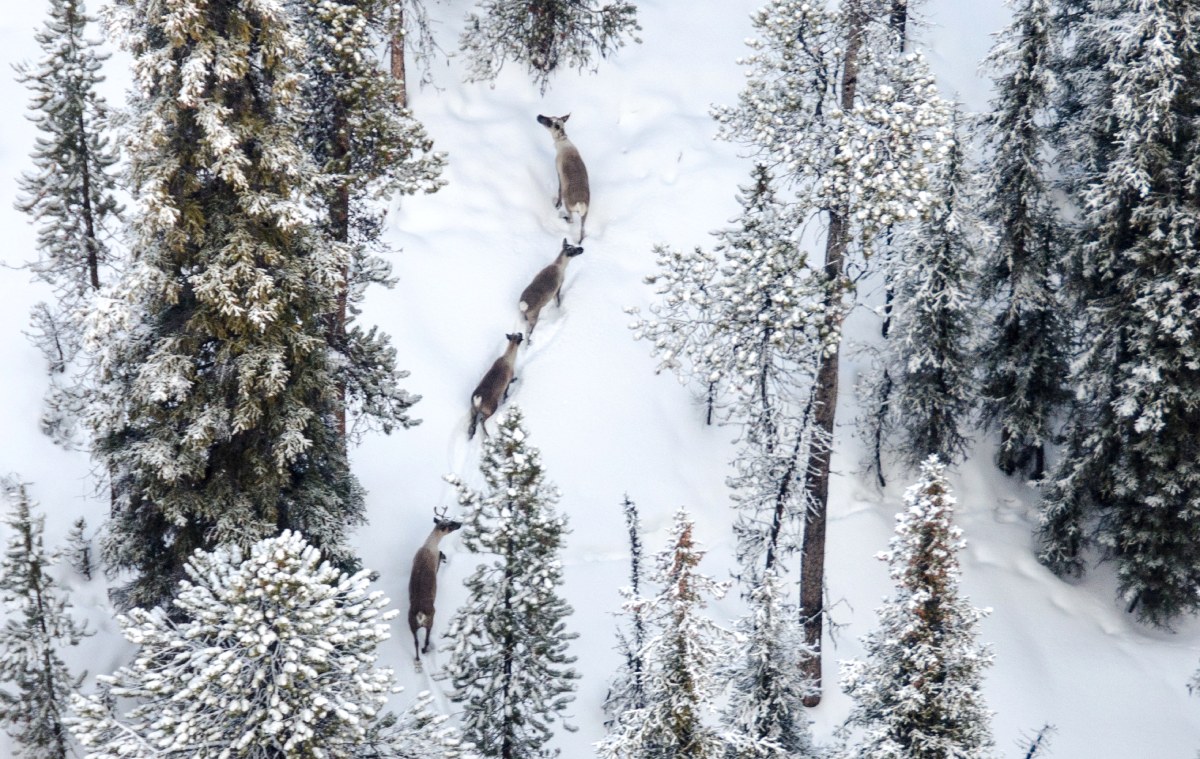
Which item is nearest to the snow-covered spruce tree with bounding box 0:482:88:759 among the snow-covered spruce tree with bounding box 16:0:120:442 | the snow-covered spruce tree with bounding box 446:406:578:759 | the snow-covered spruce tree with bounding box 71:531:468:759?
the snow-covered spruce tree with bounding box 16:0:120:442

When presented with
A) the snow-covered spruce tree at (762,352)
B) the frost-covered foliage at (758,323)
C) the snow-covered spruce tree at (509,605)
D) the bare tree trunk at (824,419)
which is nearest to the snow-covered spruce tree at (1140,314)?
the bare tree trunk at (824,419)

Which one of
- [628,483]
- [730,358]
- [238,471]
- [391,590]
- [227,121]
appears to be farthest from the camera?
[628,483]

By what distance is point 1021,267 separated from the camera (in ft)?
58.7

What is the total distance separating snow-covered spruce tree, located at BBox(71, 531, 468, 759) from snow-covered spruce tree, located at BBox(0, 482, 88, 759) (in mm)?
3775

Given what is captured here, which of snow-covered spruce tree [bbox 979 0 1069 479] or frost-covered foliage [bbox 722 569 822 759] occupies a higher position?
snow-covered spruce tree [bbox 979 0 1069 479]

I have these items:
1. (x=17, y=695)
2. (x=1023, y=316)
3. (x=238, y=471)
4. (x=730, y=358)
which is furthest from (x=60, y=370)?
(x=1023, y=316)

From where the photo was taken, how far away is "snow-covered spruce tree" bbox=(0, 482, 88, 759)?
455 inches

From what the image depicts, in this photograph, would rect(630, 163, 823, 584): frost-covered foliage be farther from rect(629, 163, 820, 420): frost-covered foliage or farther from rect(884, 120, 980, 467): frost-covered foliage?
rect(884, 120, 980, 467): frost-covered foliage

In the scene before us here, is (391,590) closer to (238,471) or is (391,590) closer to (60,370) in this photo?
(238,471)

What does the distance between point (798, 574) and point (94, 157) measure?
12316 mm

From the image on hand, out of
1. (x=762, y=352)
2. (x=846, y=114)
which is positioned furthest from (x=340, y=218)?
(x=846, y=114)

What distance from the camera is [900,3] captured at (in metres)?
13.6

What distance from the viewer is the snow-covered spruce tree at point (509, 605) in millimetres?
11500

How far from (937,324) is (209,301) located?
40.4 ft
